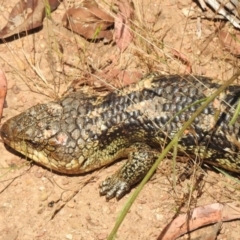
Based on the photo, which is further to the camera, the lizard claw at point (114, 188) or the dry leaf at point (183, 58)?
the dry leaf at point (183, 58)

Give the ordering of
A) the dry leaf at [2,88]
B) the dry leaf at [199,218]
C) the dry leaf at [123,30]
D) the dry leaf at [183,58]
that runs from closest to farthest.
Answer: the dry leaf at [199,218] → the dry leaf at [2,88] → the dry leaf at [183,58] → the dry leaf at [123,30]

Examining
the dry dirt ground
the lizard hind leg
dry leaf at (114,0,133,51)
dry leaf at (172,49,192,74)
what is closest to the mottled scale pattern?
the lizard hind leg

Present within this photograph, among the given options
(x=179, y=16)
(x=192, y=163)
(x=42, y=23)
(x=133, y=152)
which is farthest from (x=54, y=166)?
(x=179, y=16)

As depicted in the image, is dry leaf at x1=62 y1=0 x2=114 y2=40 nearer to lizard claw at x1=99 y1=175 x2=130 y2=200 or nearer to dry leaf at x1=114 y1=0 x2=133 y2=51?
dry leaf at x1=114 y1=0 x2=133 y2=51

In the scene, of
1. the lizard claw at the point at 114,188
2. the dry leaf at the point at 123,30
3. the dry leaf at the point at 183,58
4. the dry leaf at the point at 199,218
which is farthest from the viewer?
the dry leaf at the point at 123,30

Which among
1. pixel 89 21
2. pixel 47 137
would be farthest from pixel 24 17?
pixel 47 137

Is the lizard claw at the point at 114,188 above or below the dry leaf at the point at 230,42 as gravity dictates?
below

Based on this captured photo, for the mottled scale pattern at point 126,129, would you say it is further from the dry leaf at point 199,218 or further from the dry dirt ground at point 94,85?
the dry leaf at point 199,218

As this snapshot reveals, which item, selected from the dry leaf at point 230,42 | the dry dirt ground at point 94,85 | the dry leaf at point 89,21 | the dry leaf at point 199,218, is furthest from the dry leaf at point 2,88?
the dry leaf at point 230,42
